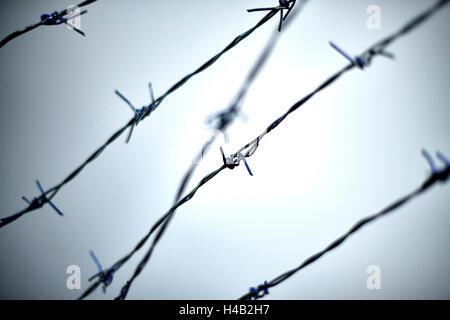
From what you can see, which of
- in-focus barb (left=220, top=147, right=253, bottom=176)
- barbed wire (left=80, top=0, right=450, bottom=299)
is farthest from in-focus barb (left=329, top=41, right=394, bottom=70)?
in-focus barb (left=220, top=147, right=253, bottom=176)

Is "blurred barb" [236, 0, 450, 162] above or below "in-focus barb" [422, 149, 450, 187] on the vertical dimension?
above

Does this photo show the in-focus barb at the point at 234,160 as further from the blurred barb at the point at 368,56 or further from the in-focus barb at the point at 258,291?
the in-focus barb at the point at 258,291

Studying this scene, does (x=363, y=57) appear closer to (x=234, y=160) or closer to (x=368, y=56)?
(x=368, y=56)

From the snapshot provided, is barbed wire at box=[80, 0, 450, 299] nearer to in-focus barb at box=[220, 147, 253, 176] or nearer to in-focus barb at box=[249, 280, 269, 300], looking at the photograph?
in-focus barb at box=[220, 147, 253, 176]

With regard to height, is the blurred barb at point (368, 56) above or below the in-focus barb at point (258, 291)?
above

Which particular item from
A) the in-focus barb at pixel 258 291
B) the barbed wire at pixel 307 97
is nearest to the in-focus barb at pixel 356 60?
the barbed wire at pixel 307 97

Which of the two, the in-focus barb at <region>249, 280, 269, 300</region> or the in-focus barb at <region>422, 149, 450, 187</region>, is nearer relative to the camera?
the in-focus barb at <region>422, 149, 450, 187</region>

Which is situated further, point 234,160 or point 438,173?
point 234,160

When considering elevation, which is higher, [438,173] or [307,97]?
[307,97]

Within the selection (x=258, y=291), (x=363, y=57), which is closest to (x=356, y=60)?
(x=363, y=57)

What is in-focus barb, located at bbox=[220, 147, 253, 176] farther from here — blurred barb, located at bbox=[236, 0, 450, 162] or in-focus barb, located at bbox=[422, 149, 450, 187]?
in-focus barb, located at bbox=[422, 149, 450, 187]

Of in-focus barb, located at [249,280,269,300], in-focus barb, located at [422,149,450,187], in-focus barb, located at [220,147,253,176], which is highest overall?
in-focus barb, located at [220,147,253,176]

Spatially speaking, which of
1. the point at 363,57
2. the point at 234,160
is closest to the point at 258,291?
the point at 234,160

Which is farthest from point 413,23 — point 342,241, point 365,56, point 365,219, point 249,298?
point 249,298
